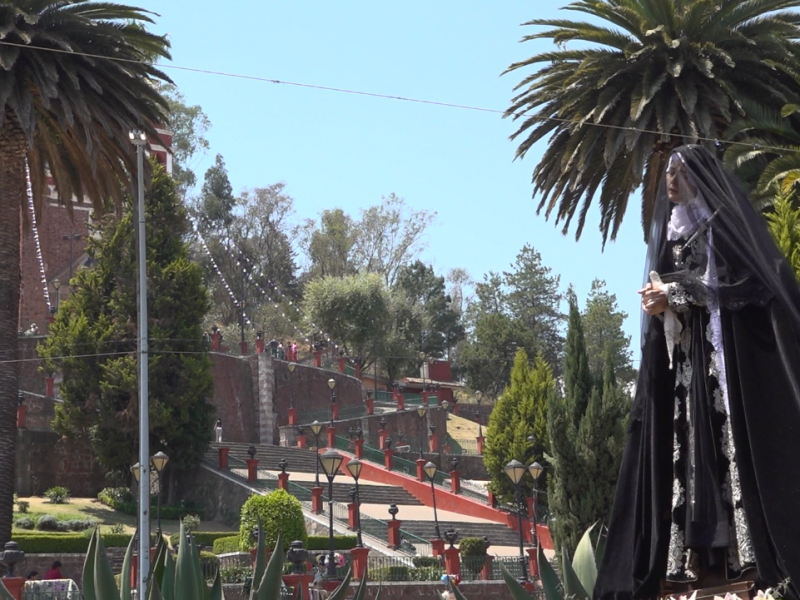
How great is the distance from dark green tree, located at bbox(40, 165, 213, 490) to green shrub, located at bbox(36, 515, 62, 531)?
4898mm

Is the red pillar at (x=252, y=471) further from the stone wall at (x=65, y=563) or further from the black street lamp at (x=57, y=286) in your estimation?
the black street lamp at (x=57, y=286)

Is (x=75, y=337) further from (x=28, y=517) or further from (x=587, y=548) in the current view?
(x=587, y=548)

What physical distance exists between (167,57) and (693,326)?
57.2ft

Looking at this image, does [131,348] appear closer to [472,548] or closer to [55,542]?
[55,542]

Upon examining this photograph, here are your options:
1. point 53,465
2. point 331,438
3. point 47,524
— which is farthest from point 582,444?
point 331,438

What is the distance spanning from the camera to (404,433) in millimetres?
45938

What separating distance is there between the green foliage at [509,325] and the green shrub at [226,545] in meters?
30.6

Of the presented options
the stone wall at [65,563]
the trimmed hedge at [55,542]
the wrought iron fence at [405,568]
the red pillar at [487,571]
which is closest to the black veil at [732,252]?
the wrought iron fence at [405,568]

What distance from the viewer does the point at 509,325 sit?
5641cm

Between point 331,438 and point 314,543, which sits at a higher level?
point 331,438

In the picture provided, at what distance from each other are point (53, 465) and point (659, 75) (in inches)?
824

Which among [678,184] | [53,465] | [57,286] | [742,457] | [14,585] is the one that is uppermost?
[57,286]

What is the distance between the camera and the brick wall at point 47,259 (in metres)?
45.5

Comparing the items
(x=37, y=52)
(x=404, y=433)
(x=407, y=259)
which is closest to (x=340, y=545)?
(x=37, y=52)
